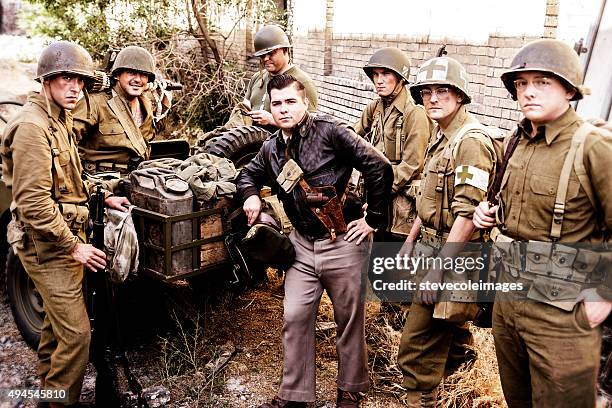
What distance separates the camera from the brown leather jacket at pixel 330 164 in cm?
348

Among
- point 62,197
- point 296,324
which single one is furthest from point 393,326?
point 62,197

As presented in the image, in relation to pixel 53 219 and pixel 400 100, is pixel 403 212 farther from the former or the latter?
pixel 53 219

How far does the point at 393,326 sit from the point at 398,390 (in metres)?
0.78

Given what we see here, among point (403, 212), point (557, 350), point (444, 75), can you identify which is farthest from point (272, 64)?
point (557, 350)

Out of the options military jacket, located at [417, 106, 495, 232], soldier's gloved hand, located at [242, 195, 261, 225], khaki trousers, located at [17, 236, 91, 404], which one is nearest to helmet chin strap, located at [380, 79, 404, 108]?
military jacket, located at [417, 106, 495, 232]

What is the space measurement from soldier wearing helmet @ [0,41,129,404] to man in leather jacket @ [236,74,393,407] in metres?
1.05

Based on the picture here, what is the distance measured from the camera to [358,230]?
3.59m

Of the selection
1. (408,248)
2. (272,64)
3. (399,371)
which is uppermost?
(272,64)

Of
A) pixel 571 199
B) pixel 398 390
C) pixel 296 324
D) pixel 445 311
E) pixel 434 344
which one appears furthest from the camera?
pixel 398 390

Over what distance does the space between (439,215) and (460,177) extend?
0.97 ft

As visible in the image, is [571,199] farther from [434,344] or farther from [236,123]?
[236,123]

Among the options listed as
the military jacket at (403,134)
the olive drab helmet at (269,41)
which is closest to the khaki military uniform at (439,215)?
the military jacket at (403,134)

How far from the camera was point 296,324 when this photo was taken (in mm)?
3627

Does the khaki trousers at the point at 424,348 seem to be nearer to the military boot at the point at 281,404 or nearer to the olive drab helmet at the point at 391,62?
the military boot at the point at 281,404
